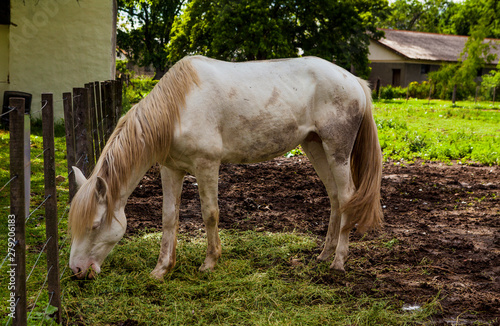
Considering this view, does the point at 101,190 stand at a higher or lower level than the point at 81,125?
lower

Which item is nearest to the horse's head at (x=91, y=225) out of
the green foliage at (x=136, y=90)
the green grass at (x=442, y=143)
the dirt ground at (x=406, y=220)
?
the dirt ground at (x=406, y=220)

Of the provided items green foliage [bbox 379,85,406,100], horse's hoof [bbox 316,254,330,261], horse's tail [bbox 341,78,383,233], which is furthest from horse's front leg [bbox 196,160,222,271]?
green foliage [bbox 379,85,406,100]

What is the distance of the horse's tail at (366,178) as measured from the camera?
13.6ft

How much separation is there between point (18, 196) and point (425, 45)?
38014 mm

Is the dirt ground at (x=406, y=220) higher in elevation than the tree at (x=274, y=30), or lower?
lower

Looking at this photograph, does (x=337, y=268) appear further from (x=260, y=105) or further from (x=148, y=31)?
(x=148, y=31)

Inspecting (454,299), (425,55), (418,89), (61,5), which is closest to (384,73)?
(425,55)

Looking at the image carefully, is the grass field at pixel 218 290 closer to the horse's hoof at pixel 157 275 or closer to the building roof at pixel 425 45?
the horse's hoof at pixel 157 275

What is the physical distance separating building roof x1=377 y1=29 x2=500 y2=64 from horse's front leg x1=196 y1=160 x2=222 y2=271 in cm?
3147

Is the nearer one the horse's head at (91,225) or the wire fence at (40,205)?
the wire fence at (40,205)

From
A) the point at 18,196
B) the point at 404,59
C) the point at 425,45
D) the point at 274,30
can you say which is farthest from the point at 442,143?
the point at 425,45

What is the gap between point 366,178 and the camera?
4.25 m

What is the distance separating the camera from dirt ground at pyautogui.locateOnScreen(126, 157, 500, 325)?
363 centimetres

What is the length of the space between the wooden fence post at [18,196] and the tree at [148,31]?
32285 mm
